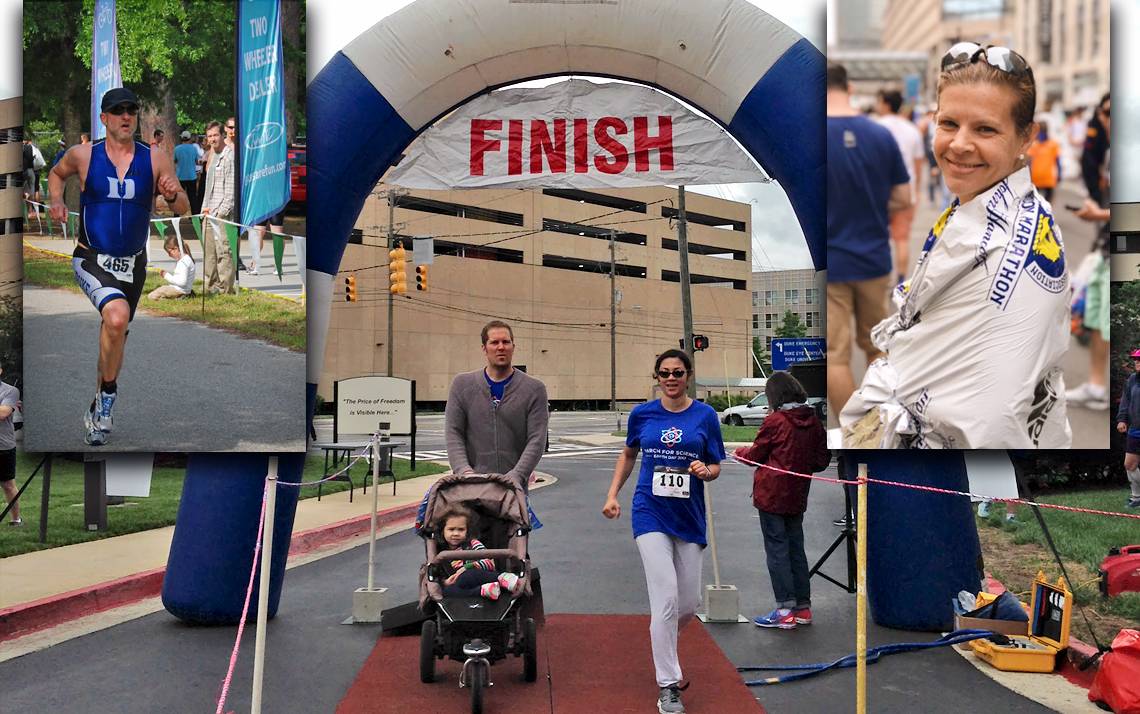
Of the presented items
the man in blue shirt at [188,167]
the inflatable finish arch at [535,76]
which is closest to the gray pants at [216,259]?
the man in blue shirt at [188,167]

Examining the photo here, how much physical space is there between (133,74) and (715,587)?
5.29 metres

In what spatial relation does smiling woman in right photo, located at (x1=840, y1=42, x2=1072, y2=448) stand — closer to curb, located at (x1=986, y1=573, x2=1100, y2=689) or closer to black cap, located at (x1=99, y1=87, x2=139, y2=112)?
curb, located at (x1=986, y1=573, x2=1100, y2=689)

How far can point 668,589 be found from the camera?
4805 mm

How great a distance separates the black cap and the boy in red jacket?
15.2 feet

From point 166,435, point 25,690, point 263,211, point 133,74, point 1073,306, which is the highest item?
point 133,74

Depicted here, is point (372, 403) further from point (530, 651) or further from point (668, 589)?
point (668, 589)

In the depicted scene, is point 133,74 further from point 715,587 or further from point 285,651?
point 715,587

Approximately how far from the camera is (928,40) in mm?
6059

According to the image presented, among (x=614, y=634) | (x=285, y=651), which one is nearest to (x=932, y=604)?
(x=614, y=634)

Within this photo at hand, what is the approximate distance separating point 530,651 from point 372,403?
7.18m

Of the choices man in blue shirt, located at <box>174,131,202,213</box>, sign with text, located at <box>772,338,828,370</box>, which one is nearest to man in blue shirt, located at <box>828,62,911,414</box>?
sign with text, located at <box>772,338,828,370</box>

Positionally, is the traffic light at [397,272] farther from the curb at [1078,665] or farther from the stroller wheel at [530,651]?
the curb at [1078,665]

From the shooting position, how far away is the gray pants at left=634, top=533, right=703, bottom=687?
4.79 m

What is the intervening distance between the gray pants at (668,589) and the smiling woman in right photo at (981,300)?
5.89ft
